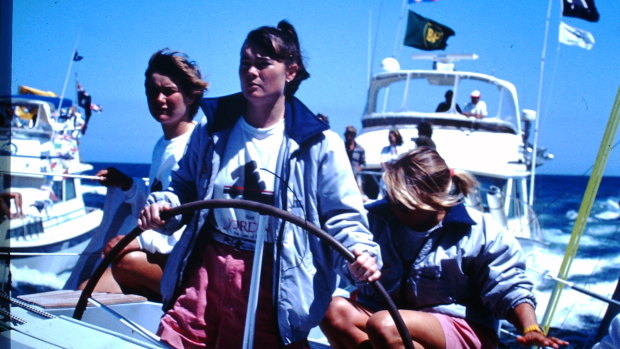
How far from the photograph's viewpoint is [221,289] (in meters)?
2.10

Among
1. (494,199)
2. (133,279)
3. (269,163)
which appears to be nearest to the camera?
(269,163)

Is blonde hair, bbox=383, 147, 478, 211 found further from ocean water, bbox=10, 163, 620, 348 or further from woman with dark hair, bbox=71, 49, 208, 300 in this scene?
A: ocean water, bbox=10, 163, 620, 348

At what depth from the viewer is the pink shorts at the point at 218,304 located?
2.07 m

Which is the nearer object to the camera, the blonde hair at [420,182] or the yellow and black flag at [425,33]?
the blonde hair at [420,182]

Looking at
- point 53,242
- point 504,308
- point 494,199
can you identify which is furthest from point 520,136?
point 504,308

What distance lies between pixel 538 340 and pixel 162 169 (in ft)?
5.66

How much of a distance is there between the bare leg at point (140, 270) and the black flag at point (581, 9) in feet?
26.7

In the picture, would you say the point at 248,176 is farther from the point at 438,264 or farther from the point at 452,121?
the point at 452,121

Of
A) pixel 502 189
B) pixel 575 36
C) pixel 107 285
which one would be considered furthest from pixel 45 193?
pixel 575 36

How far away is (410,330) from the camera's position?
2248 mm

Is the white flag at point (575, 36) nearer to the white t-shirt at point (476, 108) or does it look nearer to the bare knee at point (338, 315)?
the white t-shirt at point (476, 108)

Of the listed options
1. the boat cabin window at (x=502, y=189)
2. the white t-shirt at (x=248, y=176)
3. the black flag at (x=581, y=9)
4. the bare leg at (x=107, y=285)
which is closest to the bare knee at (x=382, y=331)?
the white t-shirt at (x=248, y=176)

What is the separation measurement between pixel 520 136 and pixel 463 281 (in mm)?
10164

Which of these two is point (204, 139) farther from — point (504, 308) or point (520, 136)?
point (520, 136)
